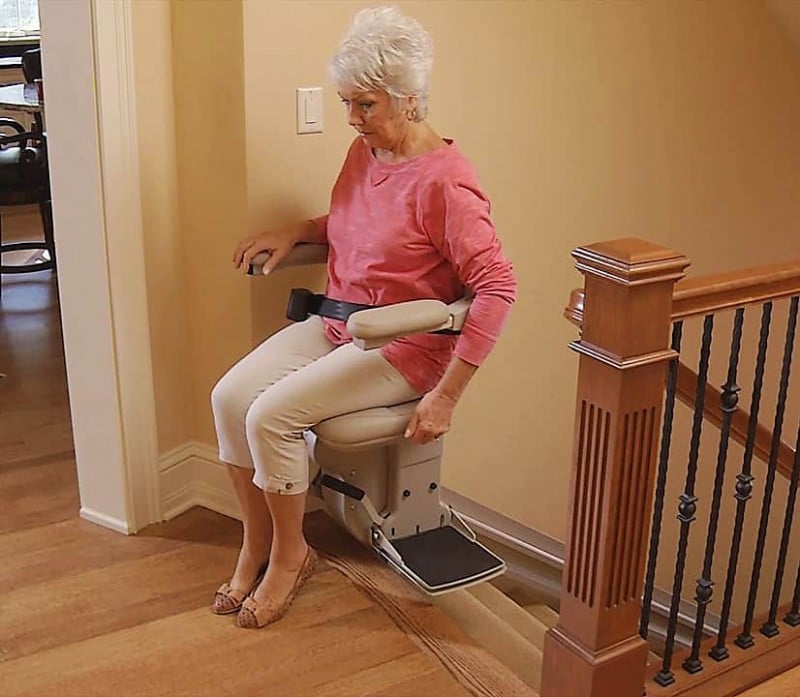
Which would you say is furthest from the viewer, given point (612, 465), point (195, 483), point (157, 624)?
point (195, 483)

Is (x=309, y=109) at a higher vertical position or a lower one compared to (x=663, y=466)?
higher

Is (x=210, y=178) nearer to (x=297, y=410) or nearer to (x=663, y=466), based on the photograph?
(x=297, y=410)

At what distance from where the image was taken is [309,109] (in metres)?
2.67

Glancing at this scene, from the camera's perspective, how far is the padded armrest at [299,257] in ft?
8.36

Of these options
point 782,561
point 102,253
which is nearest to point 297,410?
point 102,253

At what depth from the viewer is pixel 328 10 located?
104 inches

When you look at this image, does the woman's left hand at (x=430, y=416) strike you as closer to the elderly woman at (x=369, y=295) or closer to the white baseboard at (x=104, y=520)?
the elderly woman at (x=369, y=295)

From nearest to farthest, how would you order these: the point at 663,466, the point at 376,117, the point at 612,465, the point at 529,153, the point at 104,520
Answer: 1. the point at 612,465
2. the point at 663,466
3. the point at 376,117
4. the point at 104,520
5. the point at 529,153

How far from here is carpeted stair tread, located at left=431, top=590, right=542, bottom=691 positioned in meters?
2.51

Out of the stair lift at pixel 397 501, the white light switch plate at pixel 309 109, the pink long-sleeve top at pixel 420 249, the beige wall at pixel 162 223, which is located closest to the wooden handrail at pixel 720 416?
the pink long-sleeve top at pixel 420 249

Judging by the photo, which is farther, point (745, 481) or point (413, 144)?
point (413, 144)

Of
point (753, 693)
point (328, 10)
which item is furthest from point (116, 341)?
point (753, 693)

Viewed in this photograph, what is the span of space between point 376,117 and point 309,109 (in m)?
0.40

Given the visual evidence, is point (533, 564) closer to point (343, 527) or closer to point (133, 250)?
point (343, 527)
